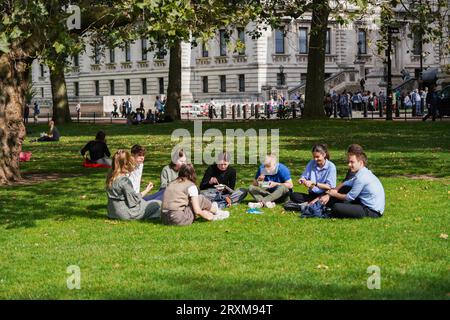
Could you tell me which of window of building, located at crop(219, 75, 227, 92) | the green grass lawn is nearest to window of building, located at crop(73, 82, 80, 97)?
window of building, located at crop(219, 75, 227, 92)

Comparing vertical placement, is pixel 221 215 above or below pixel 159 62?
below

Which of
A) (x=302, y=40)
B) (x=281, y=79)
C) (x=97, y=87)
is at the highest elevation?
(x=302, y=40)

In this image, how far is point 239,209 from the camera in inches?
538

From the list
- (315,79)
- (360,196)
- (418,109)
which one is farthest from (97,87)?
(360,196)

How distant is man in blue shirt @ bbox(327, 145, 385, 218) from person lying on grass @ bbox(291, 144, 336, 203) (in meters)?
0.81

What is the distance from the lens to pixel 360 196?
1232 centimetres

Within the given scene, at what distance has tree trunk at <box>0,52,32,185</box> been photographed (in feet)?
57.9

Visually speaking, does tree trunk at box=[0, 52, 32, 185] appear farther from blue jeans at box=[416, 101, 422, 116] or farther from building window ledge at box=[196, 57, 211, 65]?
building window ledge at box=[196, 57, 211, 65]

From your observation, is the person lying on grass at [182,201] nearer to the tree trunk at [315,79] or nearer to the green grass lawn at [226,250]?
the green grass lawn at [226,250]

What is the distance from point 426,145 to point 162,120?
22.0 metres

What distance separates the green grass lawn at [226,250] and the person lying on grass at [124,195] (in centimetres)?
32

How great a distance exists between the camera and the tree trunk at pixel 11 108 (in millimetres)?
17656

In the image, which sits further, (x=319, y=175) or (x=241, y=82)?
(x=241, y=82)

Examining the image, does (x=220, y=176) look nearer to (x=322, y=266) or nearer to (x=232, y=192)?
(x=232, y=192)
